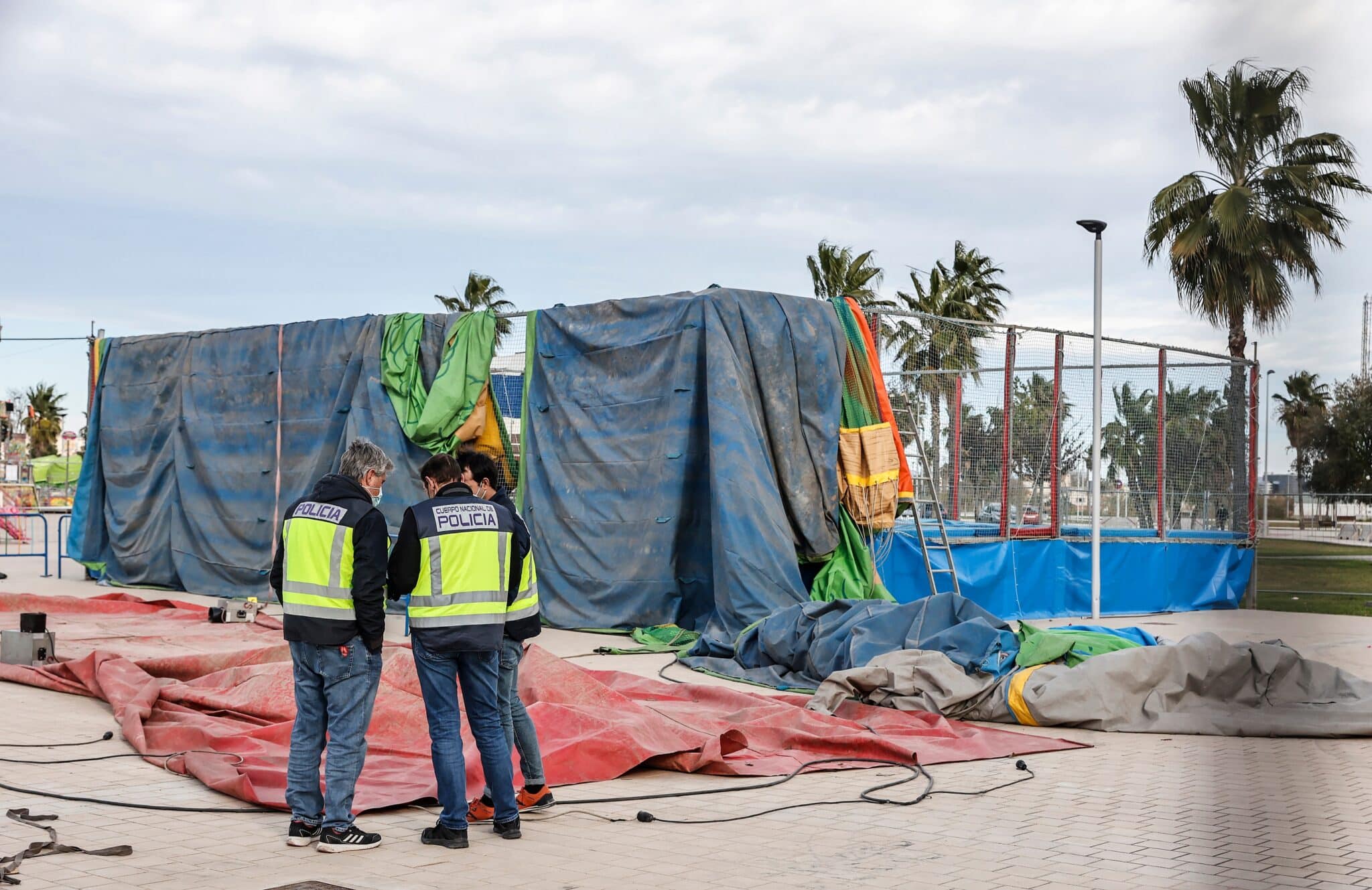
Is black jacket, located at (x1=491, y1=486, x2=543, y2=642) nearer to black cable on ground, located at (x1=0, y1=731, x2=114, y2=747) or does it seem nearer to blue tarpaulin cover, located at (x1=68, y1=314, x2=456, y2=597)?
black cable on ground, located at (x1=0, y1=731, x2=114, y2=747)

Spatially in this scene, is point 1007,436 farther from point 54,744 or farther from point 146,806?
point 146,806

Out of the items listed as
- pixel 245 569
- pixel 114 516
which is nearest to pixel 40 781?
pixel 245 569

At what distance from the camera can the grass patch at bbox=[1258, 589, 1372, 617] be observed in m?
19.2

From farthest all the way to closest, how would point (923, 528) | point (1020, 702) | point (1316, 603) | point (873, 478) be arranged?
point (1316, 603) → point (923, 528) → point (873, 478) → point (1020, 702)

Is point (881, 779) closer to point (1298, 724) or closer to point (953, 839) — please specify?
point (953, 839)

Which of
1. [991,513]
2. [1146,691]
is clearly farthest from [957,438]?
[1146,691]

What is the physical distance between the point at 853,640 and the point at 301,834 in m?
5.45

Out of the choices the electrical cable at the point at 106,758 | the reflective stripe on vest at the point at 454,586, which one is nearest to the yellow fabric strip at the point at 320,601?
the reflective stripe on vest at the point at 454,586

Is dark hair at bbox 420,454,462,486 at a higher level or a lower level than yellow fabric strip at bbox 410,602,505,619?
higher

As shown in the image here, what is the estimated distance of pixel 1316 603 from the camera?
20.3 m

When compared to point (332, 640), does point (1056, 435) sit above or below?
above

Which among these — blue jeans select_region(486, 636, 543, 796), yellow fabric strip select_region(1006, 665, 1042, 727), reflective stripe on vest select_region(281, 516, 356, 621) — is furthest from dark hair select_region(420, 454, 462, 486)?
yellow fabric strip select_region(1006, 665, 1042, 727)

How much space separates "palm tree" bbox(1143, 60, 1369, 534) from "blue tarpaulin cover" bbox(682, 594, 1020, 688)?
664 cm

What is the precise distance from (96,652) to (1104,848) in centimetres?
753
